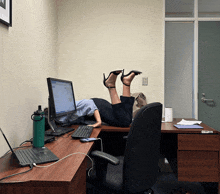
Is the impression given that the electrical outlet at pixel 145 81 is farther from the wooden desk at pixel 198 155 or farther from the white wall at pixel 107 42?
the wooden desk at pixel 198 155

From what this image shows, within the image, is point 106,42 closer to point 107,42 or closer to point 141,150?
point 107,42

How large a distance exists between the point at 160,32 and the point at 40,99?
2091mm

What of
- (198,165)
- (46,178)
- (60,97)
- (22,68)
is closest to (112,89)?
(60,97)

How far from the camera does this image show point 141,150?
998mm

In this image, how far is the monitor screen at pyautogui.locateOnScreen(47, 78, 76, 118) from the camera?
4.43 ft

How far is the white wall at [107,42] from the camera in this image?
2801 millimetres

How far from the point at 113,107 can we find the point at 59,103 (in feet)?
1.73

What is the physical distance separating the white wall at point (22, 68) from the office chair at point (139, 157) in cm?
65

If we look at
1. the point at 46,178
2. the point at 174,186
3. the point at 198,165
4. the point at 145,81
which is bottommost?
the point at 174,186

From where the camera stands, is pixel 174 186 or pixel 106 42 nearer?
pixel 174 186

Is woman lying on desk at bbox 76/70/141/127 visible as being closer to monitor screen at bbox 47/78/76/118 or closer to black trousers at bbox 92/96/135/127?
black trousers at bbox 92/96/135/127

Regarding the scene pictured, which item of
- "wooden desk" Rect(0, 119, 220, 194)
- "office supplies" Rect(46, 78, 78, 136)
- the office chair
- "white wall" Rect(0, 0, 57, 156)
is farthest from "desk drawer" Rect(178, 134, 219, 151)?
"white wall" Rect(0, 0, 57, 156)

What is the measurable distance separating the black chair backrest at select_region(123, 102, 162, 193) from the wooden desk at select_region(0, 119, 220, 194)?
252mm

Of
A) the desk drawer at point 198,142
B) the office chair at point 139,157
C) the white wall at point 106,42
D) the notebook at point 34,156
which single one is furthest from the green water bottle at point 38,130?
the white wall at point 106,42
